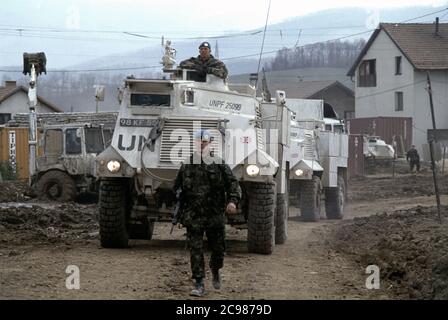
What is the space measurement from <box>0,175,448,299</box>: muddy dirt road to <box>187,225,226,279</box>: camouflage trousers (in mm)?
279

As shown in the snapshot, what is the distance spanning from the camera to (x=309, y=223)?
66.4ft

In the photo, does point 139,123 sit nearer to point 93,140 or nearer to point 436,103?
point 93,140

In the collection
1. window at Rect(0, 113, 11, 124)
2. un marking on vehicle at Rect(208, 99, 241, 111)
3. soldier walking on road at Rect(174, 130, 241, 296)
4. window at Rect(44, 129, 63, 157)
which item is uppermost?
window at Rect(0, 113, 11, 124)

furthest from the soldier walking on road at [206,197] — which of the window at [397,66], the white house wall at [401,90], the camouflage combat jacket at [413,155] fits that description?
the window at [397,66]

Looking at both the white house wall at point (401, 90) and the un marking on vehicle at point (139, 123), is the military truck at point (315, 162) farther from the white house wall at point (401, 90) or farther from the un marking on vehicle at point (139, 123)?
the white house wall at point (401, 90)

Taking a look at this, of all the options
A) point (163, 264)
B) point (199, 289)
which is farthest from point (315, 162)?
point (199, 289)

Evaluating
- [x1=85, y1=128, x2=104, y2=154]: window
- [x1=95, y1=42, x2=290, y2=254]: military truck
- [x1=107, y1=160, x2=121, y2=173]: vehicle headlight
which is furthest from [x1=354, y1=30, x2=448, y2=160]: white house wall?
[x1=107, y1=160, x2=121, y2=173]: vehicle headlight

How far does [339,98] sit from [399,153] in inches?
722

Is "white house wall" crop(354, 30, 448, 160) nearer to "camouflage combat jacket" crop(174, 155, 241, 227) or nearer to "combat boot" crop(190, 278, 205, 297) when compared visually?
"camouflage combat jacket" crop(174, 155, 241, 227)

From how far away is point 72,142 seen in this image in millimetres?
23359

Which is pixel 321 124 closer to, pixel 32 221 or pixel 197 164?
pixel 32 221

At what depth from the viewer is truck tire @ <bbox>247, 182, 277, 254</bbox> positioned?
12.3 metres

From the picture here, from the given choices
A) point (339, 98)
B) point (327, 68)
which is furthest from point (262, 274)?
point (327, 68)

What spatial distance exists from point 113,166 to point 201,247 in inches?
134
